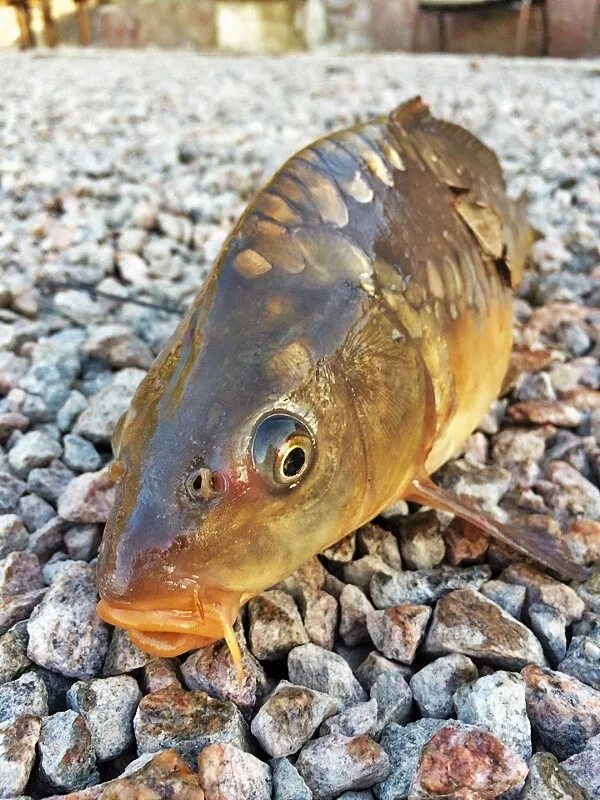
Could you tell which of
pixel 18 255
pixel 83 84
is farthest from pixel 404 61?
pixel 18 255

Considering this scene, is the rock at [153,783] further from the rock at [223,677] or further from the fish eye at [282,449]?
the fish eye at [282,449]

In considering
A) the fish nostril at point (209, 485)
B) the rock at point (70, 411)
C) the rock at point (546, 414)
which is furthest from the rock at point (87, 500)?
the rock at point (546, 414)

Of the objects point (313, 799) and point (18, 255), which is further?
point (18, 255)

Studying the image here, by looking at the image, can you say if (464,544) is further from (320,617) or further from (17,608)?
(17,608)

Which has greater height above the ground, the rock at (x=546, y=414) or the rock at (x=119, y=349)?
the rock at (x=119, y=349)

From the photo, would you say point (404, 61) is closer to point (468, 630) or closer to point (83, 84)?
point (83, 84)

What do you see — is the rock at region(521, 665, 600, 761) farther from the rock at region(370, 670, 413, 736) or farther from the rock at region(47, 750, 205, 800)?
the rock at region(47, 750, 205, 800)
